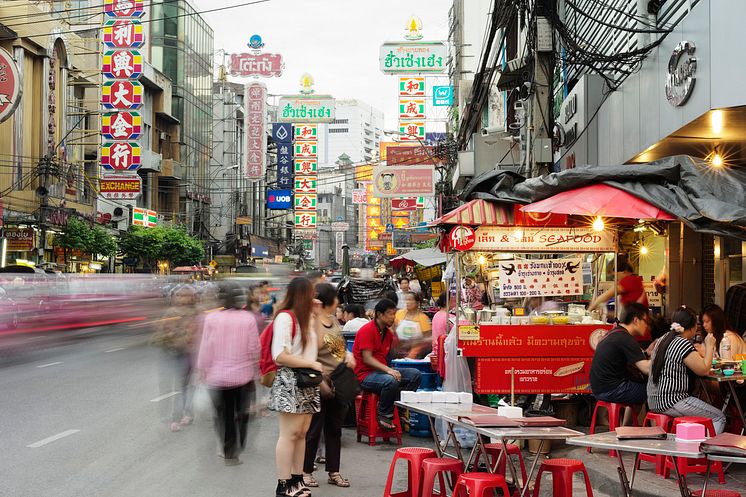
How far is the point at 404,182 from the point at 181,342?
18.9 meters

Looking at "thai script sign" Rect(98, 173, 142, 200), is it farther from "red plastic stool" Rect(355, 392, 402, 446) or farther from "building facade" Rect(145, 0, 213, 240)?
"red plastic stool" Rect(355, 392, 402, 446)

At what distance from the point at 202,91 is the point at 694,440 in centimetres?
7432

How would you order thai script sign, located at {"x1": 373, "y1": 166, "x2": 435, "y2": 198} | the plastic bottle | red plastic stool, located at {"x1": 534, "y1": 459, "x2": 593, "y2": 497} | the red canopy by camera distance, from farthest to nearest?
1. thai script sign, located at {"x1": 373, "y1": 166, "x2": 435, "y2": 198}
2. the plastic bottle
3. the red canopy
4. red plastic stool, located at {"x1": 534, "y1": 459, "x2": 593, "y2": 497}

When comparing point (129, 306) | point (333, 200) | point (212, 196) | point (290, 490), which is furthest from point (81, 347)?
point (333, 200)

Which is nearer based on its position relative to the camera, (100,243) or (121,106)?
(121,106)

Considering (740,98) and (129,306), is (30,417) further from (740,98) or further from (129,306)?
(129,306)

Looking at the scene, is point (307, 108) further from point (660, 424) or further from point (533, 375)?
point (660, 424)

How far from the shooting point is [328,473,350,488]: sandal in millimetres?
8094

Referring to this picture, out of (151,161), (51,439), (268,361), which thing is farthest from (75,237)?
(268,361)

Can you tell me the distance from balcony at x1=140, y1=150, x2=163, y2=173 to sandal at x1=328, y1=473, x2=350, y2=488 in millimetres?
53045

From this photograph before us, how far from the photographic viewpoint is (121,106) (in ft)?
123

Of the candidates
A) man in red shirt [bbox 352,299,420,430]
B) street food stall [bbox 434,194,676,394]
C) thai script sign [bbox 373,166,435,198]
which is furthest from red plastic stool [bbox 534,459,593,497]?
thai script sign [bbox 373,166,435,198]

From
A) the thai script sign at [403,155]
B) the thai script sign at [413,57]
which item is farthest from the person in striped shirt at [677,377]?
the thai script sign at [403,155]

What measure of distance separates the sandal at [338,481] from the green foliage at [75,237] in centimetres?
3486
